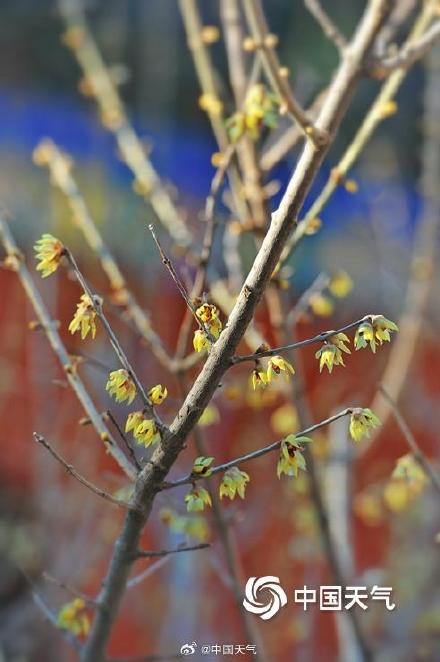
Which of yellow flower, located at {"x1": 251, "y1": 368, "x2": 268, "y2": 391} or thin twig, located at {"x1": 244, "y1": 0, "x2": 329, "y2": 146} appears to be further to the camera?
thin twig, located at {"x1": 244, "y1": 0, "x2": 329, "y2": 146}

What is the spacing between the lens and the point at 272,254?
4.24ft

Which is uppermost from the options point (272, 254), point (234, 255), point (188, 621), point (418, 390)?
point (418, 390)

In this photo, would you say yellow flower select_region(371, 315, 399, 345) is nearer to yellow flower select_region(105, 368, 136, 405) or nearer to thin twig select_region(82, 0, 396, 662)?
thin twig select_region(82, 0, 396, 662)

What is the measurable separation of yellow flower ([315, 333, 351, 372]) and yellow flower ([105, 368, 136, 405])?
28 cm

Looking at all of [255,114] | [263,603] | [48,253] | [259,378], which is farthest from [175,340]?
[259,378]

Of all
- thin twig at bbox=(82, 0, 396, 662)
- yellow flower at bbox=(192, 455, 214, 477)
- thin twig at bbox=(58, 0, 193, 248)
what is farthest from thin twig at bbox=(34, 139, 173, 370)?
yellow flower at bbox=(192, 455, 214, 477)

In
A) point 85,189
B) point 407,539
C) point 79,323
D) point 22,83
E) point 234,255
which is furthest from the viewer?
point 22,83

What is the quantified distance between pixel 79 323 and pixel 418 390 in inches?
120

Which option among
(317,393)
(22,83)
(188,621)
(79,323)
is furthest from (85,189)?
(79,323)

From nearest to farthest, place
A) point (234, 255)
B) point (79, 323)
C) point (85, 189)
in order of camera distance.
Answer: point (79, 323), point (234, 255), point (85, 189)

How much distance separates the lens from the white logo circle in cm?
201

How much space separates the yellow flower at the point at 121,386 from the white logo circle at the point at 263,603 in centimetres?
91

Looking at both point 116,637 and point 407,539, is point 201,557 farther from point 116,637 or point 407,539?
point 407,539

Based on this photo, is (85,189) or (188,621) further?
(85,189)
